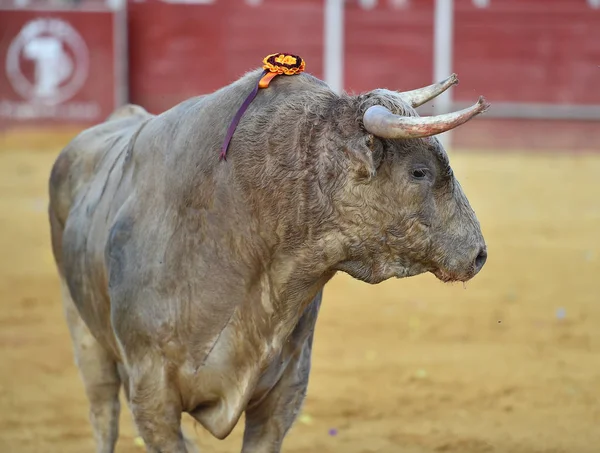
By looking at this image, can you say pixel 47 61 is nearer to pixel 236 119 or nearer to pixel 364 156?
pixel 236 119

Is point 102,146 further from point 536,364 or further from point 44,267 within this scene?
point 44,267

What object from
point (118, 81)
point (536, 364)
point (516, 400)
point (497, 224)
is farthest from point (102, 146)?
point (118, 81)

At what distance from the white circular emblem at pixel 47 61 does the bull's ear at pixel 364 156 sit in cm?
1205

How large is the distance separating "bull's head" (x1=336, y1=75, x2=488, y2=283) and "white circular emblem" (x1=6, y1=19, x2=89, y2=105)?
12.0 metres

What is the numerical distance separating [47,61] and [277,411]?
11.8 m

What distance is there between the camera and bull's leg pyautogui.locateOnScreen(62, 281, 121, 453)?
150 inches

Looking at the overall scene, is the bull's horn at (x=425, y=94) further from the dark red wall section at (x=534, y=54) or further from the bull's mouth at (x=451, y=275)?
the dark red wall section at (x=534, y=54)

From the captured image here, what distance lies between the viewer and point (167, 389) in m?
2.93

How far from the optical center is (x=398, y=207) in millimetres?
2719

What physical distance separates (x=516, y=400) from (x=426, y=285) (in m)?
2.74

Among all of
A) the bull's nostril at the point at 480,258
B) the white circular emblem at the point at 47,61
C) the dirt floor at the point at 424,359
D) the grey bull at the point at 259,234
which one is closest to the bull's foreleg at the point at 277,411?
the grey bull at the point at 259,234

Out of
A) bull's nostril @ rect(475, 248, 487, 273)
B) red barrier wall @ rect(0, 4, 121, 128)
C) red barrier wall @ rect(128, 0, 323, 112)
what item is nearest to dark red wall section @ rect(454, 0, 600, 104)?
red barrier wall @ rect(128, 0, 323, 112)

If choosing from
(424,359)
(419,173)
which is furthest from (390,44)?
(419,173)

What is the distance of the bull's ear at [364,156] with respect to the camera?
2.66m
